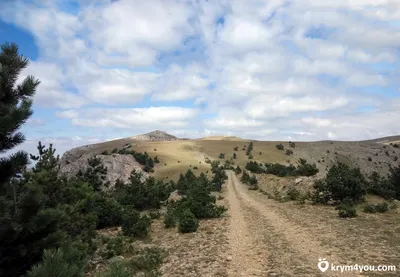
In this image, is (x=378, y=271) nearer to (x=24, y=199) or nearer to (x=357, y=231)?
(x=357, y=231)

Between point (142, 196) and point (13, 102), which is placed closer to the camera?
point (13, 102)

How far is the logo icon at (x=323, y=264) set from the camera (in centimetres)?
910

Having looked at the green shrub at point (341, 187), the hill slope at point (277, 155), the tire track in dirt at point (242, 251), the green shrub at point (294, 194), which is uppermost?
the hill slope at point (277, 155)

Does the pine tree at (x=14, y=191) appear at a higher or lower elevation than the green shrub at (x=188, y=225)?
higher

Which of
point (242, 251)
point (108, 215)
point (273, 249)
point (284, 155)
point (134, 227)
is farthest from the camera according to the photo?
point (284, 155)

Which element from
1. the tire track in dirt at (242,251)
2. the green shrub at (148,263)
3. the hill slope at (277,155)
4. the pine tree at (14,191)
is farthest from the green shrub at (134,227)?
the hill slope at (277,155)

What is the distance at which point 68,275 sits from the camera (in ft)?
9.58

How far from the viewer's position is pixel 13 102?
5.91 m

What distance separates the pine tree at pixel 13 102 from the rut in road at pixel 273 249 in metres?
6.43

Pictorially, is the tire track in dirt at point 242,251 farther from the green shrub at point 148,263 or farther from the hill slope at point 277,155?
the hill slope at point 277,155

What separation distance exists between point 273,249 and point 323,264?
216 cm

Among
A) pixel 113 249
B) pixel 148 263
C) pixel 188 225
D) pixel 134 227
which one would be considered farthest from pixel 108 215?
pixel 148 263

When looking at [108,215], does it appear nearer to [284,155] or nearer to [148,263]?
[148,263]

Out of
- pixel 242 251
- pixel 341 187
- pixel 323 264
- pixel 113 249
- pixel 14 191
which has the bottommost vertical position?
pixel 113 249
